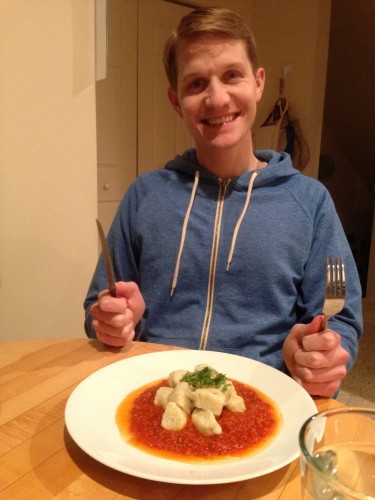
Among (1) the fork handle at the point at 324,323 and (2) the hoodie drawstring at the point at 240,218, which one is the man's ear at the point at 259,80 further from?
(1) the fork handle at the point at 324,323

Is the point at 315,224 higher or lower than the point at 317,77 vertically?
lower

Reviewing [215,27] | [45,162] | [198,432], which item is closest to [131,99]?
[45,162]

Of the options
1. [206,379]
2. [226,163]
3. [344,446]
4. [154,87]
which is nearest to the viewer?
[344,446]

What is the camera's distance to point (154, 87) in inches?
129

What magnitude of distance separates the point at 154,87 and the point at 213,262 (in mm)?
2445

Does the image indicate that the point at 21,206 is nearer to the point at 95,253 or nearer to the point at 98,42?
the point at 95,253

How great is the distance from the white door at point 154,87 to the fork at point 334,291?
103 inches

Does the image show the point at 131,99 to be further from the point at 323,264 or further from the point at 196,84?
the point at 323,264

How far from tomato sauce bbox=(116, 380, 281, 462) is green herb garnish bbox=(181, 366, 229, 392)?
43 millimetres

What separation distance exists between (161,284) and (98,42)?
1.34m

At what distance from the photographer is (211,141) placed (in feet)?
4.09

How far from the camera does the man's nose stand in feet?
3.86

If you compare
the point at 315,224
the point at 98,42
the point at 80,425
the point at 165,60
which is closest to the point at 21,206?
the point at 98,42

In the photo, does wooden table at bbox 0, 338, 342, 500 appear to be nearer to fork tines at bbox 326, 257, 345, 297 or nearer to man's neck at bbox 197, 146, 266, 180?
fork tines at bbox 326, 257, 345, 297
